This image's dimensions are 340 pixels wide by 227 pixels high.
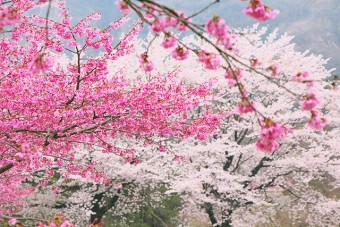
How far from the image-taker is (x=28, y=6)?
27.5 feet

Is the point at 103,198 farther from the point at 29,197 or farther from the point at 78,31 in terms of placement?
the point at 78,31

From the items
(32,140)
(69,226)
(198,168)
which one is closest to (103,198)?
(198,168)

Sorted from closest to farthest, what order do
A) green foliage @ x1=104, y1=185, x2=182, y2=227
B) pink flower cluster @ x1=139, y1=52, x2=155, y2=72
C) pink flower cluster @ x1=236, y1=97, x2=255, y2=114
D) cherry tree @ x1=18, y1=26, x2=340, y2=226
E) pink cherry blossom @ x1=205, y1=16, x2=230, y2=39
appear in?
pink cherry blossom @ x1=205, y1=16, x2=230, y2=39
pink flower cluster @ x1=236, y1=97, x2=255, y2=114
pink flower cluster @ x1=139, y1=52, x2=155, y2=72
cherry tree @ x1=18, y1=26, x2=340, y2=226
green foliage @ x1=104, y1=185, x2=182, y2=227

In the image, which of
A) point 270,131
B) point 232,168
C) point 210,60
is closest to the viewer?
point 270,131

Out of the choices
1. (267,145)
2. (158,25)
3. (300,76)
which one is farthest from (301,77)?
(158,25)

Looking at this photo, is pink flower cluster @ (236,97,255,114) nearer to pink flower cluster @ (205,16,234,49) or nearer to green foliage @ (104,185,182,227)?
pink flower cluster @ (205,16,234,49)

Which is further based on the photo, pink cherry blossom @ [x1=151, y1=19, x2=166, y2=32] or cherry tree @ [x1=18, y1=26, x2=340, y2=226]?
cherry tree @ [x1=18, y1=26, x2=340, y2=226]

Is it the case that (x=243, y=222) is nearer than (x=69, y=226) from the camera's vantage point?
No

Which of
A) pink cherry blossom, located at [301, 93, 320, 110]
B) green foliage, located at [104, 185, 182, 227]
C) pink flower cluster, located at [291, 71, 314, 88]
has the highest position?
green foliage, located at [104, 185, 182, 227]

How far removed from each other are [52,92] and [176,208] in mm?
12209

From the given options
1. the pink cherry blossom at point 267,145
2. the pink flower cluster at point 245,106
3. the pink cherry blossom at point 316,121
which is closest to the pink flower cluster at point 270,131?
the pink cherry blossom at point 267,145

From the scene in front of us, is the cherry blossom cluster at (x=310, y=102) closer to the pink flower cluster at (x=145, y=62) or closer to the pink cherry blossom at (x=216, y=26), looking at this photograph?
the pink cherry blossom at (x=216, y=26)

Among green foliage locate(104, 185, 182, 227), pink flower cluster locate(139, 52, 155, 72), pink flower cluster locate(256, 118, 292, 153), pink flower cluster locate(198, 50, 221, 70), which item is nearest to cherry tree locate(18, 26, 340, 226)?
green foliage locate(104, 185, 182, 227)

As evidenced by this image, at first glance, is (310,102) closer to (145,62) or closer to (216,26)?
(216,26)
